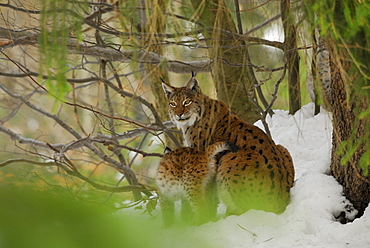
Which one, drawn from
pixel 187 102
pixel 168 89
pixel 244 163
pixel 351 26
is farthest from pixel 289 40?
pixel 168 89

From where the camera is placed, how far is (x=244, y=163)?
3.60m

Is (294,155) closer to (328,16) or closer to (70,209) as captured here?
(328,16)

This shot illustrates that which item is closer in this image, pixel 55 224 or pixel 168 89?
pixel 55 224

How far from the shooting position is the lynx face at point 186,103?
4309 mm

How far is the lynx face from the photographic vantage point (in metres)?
4.31

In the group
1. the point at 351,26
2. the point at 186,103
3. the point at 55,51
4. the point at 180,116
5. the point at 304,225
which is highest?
the point at 55,51

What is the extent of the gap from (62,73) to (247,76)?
3.91 metres

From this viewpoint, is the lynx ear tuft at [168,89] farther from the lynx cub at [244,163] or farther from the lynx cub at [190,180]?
the lynx cub at [190,180]

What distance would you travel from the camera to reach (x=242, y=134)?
397 cm

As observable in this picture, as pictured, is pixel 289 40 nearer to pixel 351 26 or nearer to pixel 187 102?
pixel 351 26

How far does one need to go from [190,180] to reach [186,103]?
0.92 m

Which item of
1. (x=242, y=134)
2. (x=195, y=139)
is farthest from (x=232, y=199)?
(x=195, y=139)

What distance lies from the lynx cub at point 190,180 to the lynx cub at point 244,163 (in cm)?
10

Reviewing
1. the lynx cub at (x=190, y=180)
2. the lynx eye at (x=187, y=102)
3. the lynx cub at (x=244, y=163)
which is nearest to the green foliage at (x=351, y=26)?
the lynx cub at (x=244, y=163)
